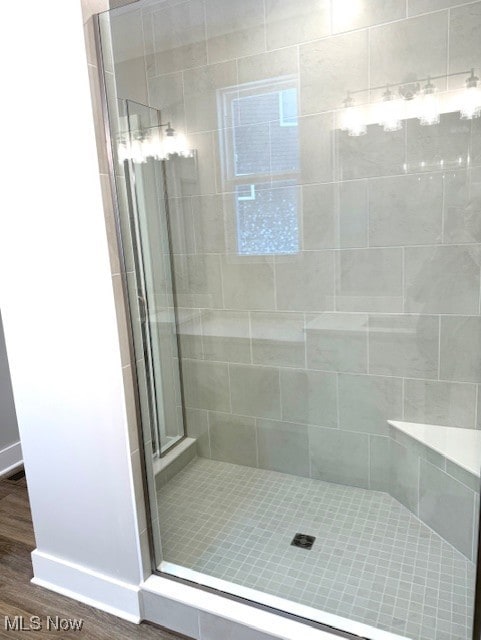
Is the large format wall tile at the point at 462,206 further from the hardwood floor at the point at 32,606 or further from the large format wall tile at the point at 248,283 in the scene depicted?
the hardwood floor at the point at 32,606

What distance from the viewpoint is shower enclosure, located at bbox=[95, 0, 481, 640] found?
5.13 ft

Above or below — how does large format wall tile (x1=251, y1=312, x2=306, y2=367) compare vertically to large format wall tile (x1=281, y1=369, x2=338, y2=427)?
above

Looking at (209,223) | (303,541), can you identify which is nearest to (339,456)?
(303,541)

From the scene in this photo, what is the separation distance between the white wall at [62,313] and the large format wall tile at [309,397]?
830 mm

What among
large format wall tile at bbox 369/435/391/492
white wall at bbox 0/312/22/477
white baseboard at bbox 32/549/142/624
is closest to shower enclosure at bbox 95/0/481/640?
large format wall tile at bbox 369/435/391/492

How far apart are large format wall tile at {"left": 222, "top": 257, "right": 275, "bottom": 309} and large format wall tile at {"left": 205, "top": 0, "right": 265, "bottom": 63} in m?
0.83

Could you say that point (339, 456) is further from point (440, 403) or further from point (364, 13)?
point (364, 13)

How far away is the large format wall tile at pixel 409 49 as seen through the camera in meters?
1.58

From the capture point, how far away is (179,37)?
180cm

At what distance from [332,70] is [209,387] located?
144 cm

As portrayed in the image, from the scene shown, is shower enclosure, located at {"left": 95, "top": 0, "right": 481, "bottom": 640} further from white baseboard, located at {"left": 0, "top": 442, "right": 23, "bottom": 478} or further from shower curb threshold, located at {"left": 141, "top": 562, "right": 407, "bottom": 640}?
white baseboard, located at {"left": 0, "top": 442, "right": 23, "bottom": 478}

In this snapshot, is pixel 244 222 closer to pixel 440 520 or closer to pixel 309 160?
pixel 309 160

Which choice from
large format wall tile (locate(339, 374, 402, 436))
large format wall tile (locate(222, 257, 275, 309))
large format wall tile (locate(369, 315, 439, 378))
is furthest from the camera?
large format wall tile (locate(222, 257, 275, 309))

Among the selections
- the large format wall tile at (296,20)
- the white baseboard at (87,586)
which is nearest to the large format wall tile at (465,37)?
the large format wall tile at (296,20)
